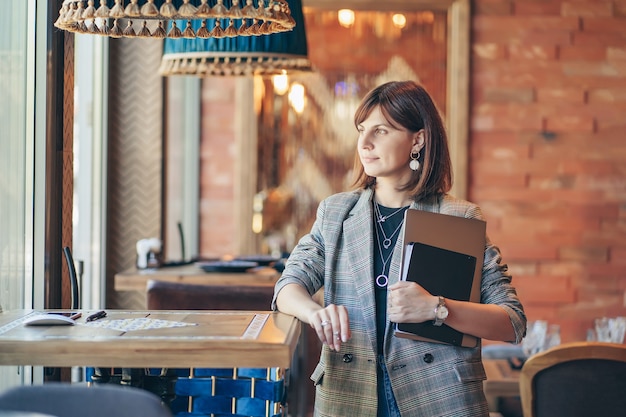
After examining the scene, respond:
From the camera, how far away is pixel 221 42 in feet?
13.1

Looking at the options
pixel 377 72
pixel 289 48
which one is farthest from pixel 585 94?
pixel 289 48

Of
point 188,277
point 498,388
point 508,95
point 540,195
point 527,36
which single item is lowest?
point 498,388

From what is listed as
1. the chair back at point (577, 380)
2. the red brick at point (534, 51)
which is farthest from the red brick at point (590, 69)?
the chair back at point (577, 380)

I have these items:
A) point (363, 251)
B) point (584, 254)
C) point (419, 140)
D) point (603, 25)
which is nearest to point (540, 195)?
point (584, 254)

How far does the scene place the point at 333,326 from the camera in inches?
81.0

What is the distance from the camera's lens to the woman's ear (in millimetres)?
2326

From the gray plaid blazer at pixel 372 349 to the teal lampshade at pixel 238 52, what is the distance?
1.78 metres

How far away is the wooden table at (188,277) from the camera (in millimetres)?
4293

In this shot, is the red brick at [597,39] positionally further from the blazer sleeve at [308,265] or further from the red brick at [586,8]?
the blazer sleeve at [308,265]

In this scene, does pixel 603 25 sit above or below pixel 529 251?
above

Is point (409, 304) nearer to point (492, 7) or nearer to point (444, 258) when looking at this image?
point (444, 258)

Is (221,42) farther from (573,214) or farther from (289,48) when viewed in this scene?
(573,214)

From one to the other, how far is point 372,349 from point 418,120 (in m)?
0.59

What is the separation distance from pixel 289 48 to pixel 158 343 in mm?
2476
